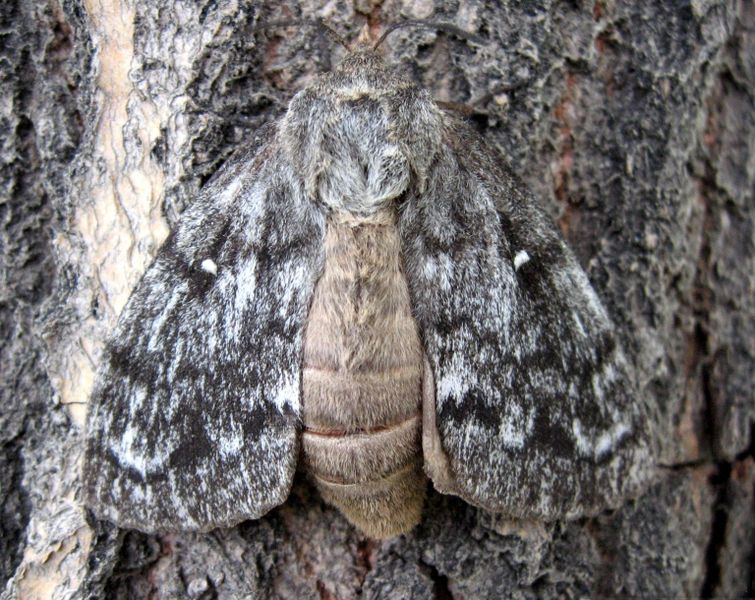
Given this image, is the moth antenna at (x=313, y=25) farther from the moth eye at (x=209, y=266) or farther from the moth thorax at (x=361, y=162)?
the moth eye at (x=209, y=266)

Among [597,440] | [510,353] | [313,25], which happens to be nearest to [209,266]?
[313,25]

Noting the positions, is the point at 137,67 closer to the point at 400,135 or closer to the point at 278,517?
the point at 400,135

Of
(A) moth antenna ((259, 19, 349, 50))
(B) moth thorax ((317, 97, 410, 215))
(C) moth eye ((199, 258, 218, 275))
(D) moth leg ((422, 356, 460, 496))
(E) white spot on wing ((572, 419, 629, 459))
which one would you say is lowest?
(E) white spot on wing ((572, 419, 629, 459))

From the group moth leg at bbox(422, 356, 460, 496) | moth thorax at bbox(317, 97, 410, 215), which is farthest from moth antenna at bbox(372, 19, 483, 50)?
moth leg at bbox(422, 356, 460, 496)

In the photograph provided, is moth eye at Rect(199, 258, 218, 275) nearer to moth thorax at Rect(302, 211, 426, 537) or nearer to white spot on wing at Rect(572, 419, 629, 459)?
moth thorax at Rect(302, 211, 426, 537)

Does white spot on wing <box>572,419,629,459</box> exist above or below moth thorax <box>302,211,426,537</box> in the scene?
below

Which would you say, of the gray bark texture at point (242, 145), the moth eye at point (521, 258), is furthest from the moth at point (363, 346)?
the gray bark texture at point (242, 145)
